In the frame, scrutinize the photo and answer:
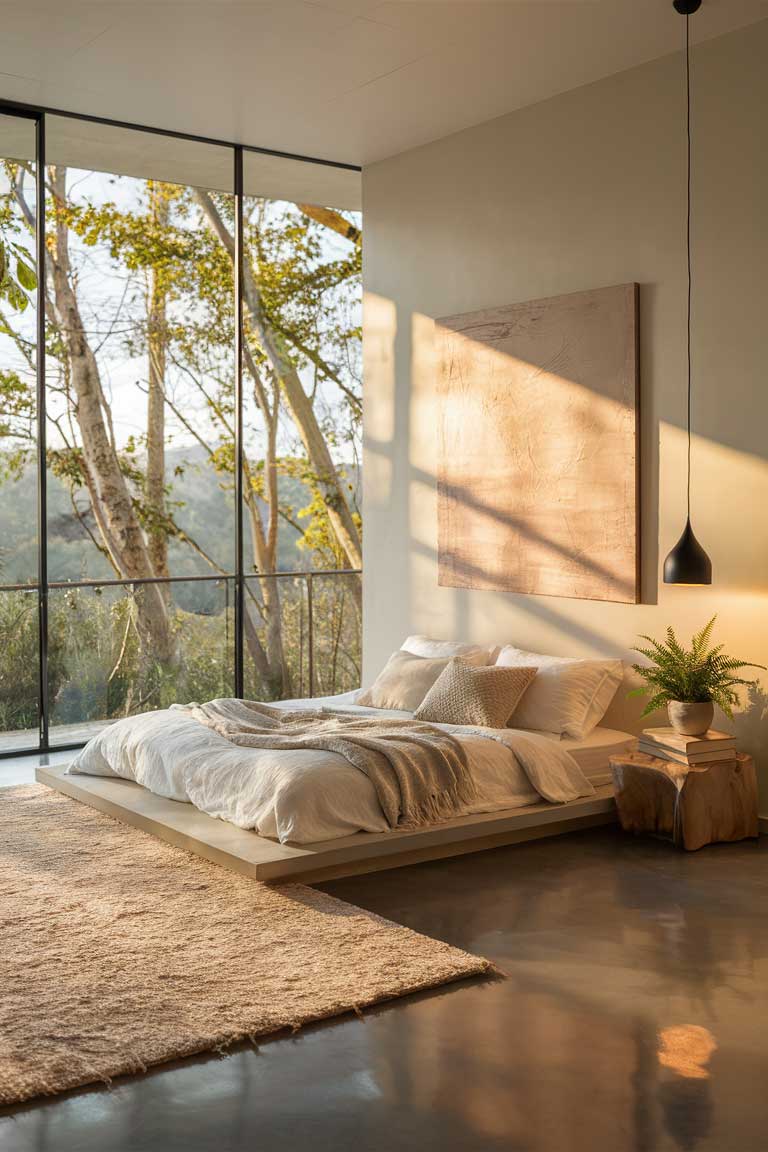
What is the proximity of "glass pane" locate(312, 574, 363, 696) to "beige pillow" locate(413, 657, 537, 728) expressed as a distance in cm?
491

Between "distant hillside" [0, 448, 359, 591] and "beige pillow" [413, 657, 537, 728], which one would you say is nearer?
"beige pillow" [413, 657, 537, 728]

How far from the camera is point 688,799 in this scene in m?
4.79

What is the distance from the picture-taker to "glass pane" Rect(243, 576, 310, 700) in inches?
408

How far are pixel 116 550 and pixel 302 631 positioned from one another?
1731mm

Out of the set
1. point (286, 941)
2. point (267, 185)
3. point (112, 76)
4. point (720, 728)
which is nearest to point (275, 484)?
point (267, 185)

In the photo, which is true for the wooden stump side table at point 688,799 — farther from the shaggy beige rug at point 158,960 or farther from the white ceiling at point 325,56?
the white ceiling at point 325,56

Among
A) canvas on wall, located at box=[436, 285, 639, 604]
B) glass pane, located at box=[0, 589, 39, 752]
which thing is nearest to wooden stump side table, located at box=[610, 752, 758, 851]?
canvas on wall, located at box=[436, 285, 639, 604]

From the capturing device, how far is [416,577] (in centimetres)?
686

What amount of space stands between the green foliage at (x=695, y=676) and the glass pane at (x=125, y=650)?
355 centimetres

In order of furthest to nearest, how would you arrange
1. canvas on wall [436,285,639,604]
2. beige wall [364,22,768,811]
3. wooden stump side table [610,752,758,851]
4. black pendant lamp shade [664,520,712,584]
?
canvas on wall [436,285,639,604] < beige wall [364,22,768,811] < black pendant lamp shade [664,520,712,584] < wooden stump side table [610,752,758,851]

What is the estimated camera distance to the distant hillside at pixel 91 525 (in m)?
11.2

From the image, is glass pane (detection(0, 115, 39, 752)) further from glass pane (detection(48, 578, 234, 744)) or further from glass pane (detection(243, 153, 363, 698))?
glass pane (detection(243, 153, 363, 698))

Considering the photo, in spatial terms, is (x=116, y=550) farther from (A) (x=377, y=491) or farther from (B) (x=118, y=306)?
(A) (x=377, y=491)

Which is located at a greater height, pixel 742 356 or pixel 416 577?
pixel 742 356
